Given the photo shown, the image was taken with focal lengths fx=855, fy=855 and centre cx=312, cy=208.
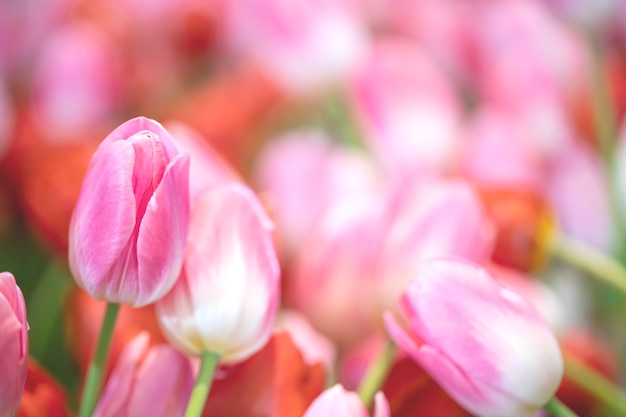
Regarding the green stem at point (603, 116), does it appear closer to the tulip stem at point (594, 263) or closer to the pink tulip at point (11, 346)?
the tulip stem at point (594, 263)

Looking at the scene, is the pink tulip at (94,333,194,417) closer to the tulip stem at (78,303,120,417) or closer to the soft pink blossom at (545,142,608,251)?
the tulip stem at (78,303,120,417)

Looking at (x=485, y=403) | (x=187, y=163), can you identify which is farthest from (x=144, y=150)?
(x=485, y=403)

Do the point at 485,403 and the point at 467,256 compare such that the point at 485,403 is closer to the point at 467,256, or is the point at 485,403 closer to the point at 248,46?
the point at 467,256

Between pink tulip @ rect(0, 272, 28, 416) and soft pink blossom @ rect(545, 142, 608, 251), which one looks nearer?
pink tulip @ rect(0, 272, 28, 416)

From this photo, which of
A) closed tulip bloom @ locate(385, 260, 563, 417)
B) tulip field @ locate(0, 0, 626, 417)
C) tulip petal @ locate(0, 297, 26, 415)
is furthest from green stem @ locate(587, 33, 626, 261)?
tulip petal @ locate(0, 297, 26, 415)

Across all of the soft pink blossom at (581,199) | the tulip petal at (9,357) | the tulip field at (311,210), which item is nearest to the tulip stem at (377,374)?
the tulip field at (311,210)

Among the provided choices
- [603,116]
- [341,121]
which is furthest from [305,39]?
[603,116]

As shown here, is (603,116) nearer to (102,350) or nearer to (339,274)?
(339,274)
